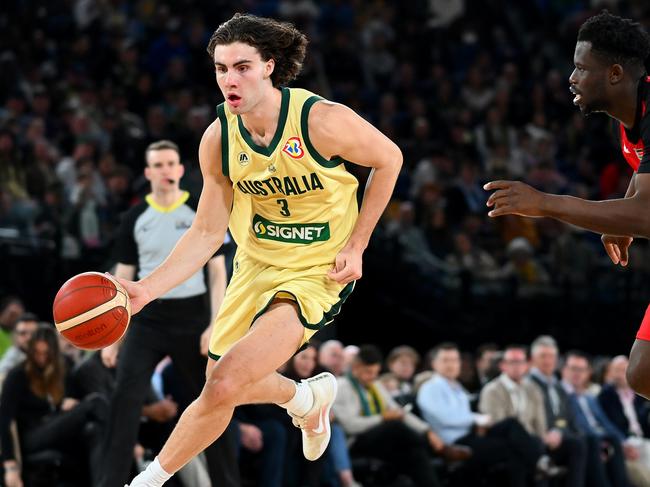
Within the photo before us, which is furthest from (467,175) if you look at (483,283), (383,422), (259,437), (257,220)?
(257,220)

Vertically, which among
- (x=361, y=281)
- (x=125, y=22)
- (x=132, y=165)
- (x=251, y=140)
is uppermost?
(x=251, y=140)

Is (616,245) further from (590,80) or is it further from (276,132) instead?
(276,132)

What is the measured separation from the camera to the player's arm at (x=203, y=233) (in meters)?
5.06

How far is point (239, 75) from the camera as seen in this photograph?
494cm

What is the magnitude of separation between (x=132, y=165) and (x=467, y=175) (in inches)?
154

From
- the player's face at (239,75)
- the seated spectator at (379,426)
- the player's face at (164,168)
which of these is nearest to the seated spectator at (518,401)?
the seated spectator at (379,426)

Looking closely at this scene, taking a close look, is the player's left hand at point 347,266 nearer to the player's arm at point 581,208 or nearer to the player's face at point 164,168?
the player's arm at point 581,208

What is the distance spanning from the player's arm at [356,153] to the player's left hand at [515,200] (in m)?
0.79

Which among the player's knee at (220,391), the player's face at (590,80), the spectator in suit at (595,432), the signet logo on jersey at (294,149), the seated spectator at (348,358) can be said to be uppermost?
the player's face at (590,80)

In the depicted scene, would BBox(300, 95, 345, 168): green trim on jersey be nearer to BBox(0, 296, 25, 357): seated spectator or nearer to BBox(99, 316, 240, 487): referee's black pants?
BBox(99, 316, 240, 487): referee's black pants

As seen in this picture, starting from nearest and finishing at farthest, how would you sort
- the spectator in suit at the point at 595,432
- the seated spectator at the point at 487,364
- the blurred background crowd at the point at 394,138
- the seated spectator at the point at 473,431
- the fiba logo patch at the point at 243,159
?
the fiba logo patch at the point at 243,159, the seated spectator at the point at 473,431, the spectator in suit at the point at 595,432, the seated spectator at the point at 487,364, the blurred background crowd at the point at 394,138

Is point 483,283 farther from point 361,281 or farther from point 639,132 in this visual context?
point 639,132

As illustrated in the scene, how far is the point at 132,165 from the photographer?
11703 mm

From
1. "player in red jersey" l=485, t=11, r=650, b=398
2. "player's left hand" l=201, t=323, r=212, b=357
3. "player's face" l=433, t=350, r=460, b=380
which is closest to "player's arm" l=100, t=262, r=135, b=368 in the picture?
"player's left hand" l=201, t=323, r=212, b=357
